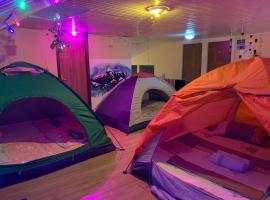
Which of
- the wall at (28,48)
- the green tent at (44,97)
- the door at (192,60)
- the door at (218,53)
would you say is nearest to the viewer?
the green tent at (44,97)

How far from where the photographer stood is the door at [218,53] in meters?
5.69

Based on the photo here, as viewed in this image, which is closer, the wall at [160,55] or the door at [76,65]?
the door at [76,65]

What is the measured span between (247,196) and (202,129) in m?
1.38

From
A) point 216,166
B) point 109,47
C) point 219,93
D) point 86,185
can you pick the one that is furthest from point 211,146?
point 109,47

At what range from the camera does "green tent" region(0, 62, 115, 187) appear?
241 cm

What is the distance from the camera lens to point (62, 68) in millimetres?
4578

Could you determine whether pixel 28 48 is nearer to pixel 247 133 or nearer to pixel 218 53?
pixel 247 133

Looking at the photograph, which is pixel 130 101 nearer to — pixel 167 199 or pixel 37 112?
pixel 37 112

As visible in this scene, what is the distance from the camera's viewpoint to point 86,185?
233 centimetres

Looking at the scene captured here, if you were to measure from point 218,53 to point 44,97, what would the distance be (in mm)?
4696

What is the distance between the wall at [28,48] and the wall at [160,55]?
2916 mm

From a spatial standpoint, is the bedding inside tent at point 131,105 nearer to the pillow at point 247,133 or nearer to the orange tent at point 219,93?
the orange tent at point 219,93

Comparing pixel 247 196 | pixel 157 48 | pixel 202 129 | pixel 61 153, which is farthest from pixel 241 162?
pixel 157 48

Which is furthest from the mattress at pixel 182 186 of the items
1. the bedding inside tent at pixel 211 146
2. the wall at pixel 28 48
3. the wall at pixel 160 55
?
the wall at pixel 160 55
